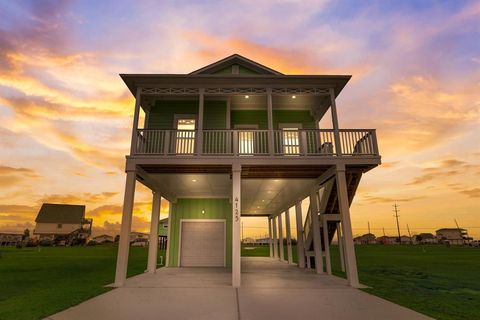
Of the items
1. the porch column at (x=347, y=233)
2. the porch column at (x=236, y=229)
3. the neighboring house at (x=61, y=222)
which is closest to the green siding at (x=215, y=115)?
the porch column at (x=236, y=229)

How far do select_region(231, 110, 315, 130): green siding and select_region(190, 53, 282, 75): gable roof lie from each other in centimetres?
218

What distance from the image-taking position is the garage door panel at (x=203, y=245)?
1412 cm

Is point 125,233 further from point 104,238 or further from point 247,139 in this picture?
point 104,238

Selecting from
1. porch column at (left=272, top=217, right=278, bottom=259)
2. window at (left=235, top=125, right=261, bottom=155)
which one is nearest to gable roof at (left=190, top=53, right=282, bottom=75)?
window at (left=235, top=125, right=261, bottom=155)

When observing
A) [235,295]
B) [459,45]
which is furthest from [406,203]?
[235,295]

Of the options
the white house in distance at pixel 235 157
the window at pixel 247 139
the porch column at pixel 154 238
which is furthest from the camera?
the porch column at pixel 154 238

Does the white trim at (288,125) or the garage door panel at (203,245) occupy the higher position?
the white trim at (288,125)

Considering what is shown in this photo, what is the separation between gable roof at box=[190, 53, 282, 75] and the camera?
13.0 meters

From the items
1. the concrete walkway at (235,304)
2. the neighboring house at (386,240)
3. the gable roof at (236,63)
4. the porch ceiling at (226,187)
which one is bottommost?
the neighboring house at (386,240)

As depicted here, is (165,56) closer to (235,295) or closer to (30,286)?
(30,286)

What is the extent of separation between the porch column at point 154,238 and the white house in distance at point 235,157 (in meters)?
0.05

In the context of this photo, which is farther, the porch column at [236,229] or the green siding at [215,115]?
the green siding at [215,115]

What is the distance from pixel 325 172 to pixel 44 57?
1498 cm

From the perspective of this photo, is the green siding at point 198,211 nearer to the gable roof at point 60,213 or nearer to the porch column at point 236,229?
the porch column at point 236,229
